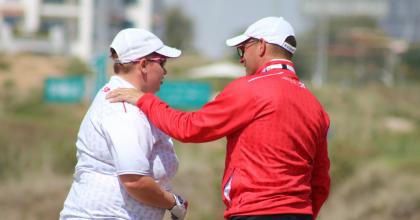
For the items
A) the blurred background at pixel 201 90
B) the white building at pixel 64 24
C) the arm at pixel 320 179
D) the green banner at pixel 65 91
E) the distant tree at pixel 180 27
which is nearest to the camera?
the arm at pixel 320 179

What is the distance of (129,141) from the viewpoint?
5301mm

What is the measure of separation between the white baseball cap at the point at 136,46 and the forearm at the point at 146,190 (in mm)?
618

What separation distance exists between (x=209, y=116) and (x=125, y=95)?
0.44 m

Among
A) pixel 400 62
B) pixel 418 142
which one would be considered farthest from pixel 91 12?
pixel 418 142

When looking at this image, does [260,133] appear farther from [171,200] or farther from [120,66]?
[120,66]

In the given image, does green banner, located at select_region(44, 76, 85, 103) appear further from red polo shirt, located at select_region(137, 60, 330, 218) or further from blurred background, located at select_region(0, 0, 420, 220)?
red polo shirt, located at select_region(137, 60, 330, 218)

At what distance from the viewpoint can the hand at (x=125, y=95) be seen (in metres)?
5.45

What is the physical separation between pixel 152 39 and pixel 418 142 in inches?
1338

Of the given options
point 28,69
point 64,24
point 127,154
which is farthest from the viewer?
point 64,24

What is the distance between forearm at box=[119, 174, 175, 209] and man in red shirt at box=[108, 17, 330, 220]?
0.27 m

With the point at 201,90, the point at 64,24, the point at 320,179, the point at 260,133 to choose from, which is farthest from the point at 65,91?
the point at 64,24

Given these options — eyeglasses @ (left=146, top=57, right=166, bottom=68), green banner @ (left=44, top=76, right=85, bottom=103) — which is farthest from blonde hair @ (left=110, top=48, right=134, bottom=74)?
green banner @ (left=44, top=76, right=85, bottom=103)

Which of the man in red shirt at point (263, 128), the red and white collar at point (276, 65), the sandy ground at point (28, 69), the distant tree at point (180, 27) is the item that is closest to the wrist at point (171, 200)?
the man in red shirt at point (263, 128)

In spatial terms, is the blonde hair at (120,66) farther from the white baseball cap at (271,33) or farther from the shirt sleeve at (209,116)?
the white baseball cap at (271,33)
